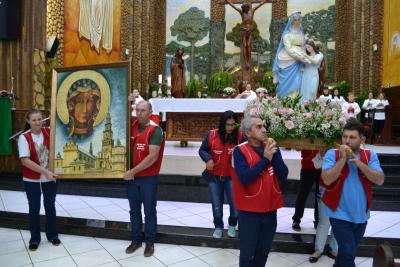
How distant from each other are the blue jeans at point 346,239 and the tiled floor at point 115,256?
1219 millimetres

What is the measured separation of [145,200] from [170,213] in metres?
1.87

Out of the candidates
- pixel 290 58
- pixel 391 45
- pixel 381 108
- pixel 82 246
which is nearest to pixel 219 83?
pixel 290 58

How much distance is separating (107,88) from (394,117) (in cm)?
1001

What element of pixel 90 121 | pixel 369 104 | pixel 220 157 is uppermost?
pixel 369 104

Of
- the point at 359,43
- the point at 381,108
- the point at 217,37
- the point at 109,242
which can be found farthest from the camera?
the point at 217,37

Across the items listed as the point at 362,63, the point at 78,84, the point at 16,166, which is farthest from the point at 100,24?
the point at 78,84

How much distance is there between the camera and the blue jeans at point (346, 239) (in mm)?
3036

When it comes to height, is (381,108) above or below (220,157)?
above

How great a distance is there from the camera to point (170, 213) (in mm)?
6242

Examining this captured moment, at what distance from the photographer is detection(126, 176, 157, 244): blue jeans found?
4.45 m

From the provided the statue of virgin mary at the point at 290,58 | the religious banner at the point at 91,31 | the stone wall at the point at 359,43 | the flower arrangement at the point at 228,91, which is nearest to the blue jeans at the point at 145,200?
the statue of virgin mary at the point at 290,58

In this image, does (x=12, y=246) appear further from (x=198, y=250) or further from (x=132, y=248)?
(x=198, y=250)

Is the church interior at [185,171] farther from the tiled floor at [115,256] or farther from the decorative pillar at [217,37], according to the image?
the decorative pillar at [217,37]

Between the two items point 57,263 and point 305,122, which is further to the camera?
point 57,263
